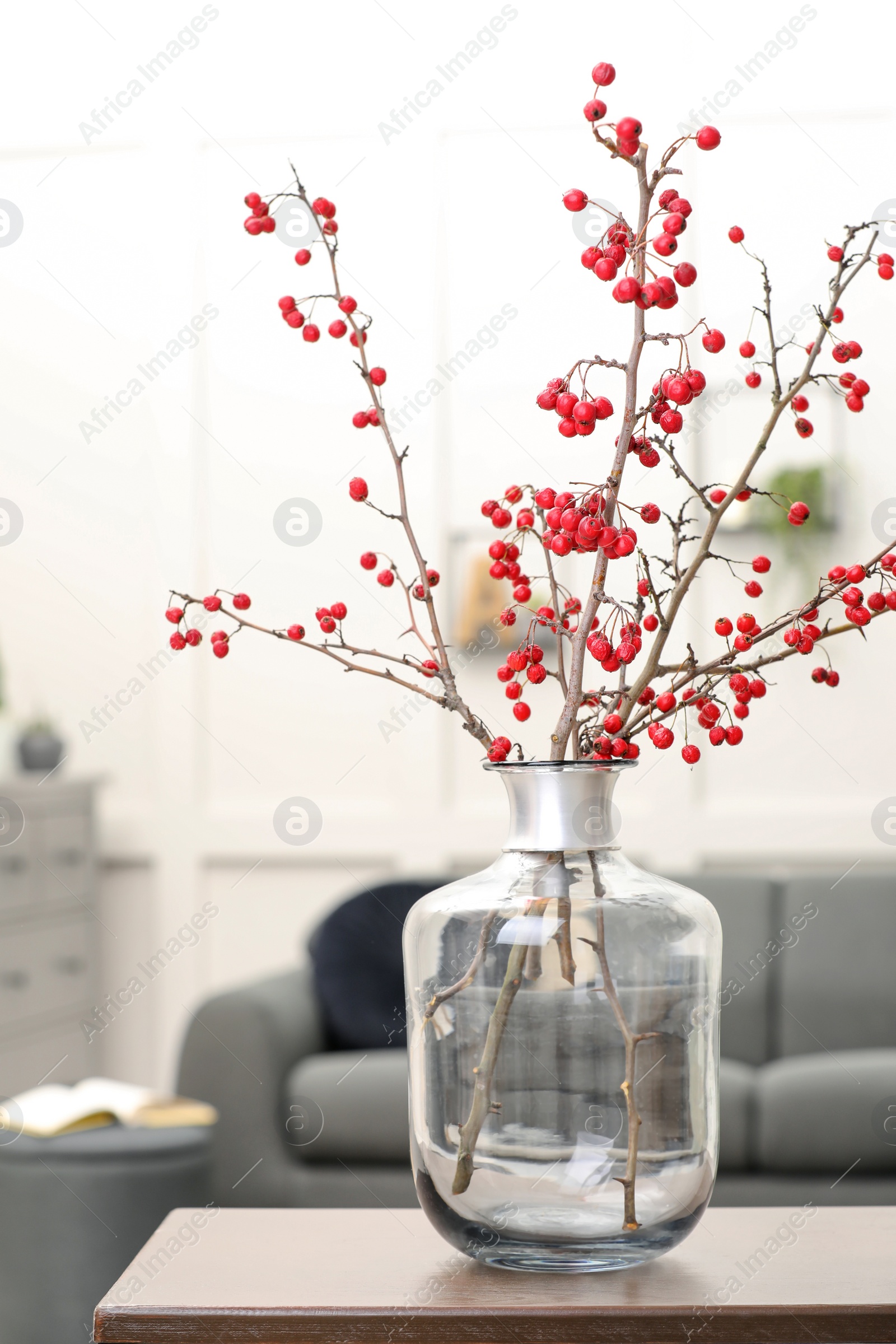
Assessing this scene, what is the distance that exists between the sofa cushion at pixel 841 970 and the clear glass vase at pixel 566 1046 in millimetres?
2024

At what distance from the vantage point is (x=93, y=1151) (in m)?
2.07

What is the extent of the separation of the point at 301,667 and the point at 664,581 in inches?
39.5

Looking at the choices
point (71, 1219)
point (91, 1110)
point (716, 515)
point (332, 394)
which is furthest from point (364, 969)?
point (716, 515)

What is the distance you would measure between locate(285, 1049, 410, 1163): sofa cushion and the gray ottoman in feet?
1.09

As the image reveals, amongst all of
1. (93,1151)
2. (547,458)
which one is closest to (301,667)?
(547,458)

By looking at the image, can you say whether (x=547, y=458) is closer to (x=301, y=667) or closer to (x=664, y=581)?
(x=664, y=581)

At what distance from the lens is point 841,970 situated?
2.75 metres

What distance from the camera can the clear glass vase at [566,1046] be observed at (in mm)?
768

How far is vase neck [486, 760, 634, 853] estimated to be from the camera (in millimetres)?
800

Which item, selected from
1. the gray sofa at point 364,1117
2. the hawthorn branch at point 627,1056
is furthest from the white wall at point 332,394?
the hawthorn branch at point 627,1056

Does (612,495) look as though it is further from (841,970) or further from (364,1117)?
(841,970)

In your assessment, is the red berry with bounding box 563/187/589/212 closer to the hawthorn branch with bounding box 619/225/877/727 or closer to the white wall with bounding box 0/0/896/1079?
the hawthorn branch with bounding box 619/225/877/727

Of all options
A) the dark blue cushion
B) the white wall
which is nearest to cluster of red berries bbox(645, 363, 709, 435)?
the dark blue cushion

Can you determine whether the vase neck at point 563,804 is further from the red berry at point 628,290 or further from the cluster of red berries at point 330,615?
the red berry at point 628,290
